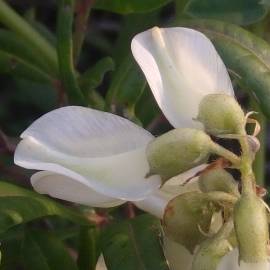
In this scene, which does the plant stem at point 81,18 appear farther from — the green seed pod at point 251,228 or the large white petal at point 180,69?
the green seed pod at point 251,228

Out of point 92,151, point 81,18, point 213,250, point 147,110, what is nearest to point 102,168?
point 92,151

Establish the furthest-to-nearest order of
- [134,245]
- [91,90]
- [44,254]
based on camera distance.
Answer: [91,90], [44,254], [134,245]

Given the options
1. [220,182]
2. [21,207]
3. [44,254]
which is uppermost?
[220,182]

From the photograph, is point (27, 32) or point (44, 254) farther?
point (27, 32)

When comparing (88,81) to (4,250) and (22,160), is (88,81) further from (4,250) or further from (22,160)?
(22,160)

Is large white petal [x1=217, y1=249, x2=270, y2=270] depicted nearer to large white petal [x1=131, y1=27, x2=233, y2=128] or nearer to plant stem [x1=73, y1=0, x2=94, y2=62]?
large white petal [x1=131, y1=27, x2=233, y2=128]

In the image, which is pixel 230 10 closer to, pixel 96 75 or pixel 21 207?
pixel 96 75
